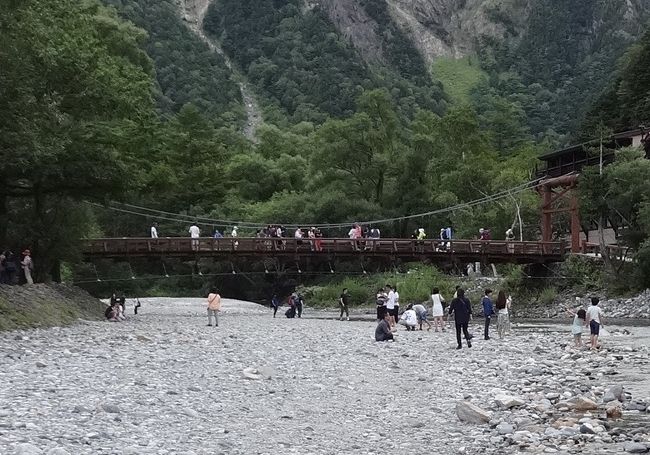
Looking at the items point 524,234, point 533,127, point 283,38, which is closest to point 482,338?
point 524,234

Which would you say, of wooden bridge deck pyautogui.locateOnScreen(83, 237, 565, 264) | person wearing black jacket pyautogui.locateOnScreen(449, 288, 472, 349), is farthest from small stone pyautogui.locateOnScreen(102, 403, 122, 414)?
wooden bridge deck pyautogui.locateOnScreen(83, 237, 565, 264)

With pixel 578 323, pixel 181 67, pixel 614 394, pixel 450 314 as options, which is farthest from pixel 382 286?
pixel 181 67

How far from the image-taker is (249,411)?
38.4 feet

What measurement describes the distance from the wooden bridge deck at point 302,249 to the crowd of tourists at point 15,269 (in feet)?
47.8

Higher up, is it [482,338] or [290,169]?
[290,169]

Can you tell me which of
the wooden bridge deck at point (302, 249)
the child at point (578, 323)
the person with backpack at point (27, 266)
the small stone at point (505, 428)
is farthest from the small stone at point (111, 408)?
the wooden bridge deck at point (302, 249)

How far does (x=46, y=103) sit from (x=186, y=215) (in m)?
44.8

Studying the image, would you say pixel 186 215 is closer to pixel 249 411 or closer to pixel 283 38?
pixel 249 411

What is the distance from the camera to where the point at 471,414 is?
11352 millimetres

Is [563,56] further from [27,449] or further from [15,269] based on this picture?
[27,449]

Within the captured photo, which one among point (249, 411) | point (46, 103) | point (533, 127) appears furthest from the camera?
point (533, 127)

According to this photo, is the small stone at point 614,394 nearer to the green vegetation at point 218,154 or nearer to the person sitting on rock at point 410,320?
the green vegetation at point 218,154

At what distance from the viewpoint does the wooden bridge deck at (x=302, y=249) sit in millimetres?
43844

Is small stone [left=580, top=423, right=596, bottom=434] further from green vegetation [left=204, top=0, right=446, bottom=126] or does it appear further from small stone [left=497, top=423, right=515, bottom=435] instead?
green vegetation [left=204, top=0, right=446, bottom=126]
